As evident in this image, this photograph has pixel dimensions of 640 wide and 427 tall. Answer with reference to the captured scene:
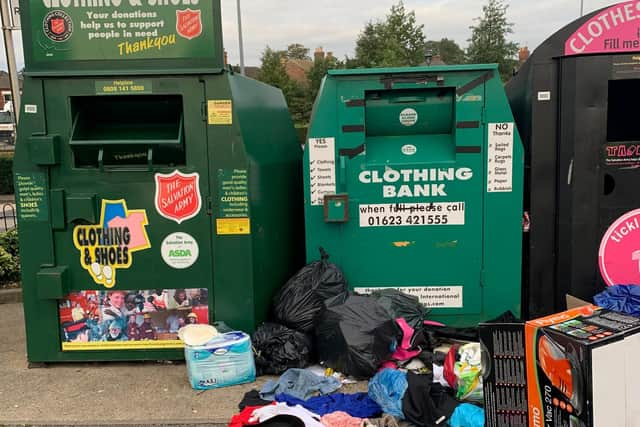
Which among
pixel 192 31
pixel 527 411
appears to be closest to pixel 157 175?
pixel 192 31

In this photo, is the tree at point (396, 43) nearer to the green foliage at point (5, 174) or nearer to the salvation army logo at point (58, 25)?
the green foliage at point (5, 174)

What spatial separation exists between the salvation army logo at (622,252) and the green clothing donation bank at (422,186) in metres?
0.59

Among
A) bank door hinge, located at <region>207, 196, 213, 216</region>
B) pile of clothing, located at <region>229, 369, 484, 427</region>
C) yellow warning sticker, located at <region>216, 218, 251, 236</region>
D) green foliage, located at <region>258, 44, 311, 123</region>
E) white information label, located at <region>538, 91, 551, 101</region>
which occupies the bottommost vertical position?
pile of clothing, located at <region>229, 369, 484, 427</region>

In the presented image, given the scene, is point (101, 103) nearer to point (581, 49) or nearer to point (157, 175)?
point (157, 175)

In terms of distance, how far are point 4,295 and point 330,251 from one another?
3.59m

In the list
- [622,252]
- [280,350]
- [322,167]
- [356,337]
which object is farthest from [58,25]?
[622,252]

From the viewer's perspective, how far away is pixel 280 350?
344 cm

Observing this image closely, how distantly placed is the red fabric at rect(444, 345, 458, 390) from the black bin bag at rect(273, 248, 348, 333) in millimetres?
792

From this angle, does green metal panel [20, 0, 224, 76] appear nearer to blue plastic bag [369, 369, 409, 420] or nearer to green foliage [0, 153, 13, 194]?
blue plastic bag [369, 369, 409, 420]

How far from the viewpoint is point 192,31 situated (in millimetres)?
3389

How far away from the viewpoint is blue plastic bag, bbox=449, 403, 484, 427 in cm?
264

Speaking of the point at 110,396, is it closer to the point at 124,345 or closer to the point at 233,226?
the point at 124,345

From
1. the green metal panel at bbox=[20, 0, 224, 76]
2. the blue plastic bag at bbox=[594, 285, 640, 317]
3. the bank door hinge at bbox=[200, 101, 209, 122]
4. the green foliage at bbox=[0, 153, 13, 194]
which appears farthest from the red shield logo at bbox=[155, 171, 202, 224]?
the green foliage at bbox=[0, 153, 13, 194]

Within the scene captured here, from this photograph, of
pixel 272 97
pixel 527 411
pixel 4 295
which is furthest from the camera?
pixel 4 295
